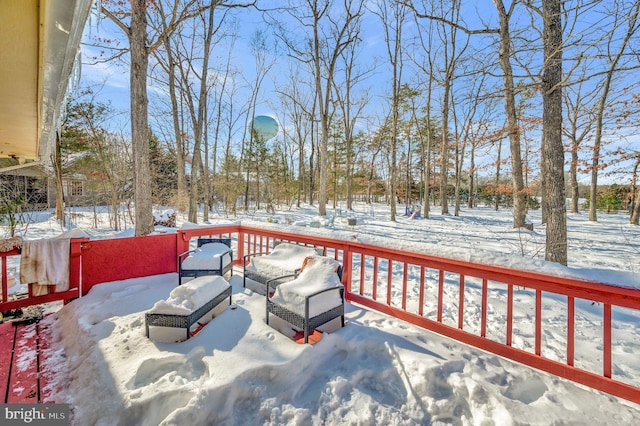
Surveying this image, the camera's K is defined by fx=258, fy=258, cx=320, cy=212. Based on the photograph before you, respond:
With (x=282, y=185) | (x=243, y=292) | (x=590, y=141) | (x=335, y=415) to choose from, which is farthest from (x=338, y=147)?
(x=335, y=415)

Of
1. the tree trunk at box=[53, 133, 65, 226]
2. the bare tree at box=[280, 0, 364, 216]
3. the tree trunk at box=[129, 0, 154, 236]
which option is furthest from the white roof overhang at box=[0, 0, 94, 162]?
the tree trunk at box=[53, 133, 65, 226]

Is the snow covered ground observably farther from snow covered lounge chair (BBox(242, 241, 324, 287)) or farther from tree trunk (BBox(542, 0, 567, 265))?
tree trunk (BBox(542, 0, 567, 265))

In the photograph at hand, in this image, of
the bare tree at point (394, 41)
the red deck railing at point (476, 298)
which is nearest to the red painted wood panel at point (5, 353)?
the red deck railing at point (476, 298)

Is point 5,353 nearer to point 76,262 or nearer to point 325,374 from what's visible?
point 76,262

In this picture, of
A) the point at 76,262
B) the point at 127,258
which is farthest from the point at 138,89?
the point at 76,262

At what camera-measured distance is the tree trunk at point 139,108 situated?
16.1 ft

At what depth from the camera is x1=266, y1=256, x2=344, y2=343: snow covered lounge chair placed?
220 centimetres

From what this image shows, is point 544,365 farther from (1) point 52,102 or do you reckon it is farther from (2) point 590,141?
(2) point 590,141

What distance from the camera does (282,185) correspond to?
1986cm

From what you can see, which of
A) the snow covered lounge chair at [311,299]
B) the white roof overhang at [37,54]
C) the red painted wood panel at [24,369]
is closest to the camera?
the white roof overhang at [37,54]

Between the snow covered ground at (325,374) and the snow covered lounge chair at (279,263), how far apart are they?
54cm

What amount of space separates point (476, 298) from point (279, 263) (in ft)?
8.53

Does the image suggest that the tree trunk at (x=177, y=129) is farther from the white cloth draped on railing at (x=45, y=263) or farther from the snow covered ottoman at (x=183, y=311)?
the snow covered ottoman at (x=183, y=311)

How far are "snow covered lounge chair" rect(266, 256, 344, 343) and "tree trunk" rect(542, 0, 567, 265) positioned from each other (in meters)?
4.04
